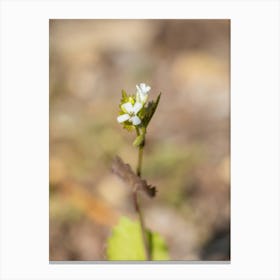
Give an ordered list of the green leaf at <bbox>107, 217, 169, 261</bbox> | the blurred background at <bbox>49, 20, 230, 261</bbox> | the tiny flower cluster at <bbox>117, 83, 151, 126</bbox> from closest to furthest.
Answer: the tiny flower cluster at <bbox>117, 83, 151, 126</bbox>, the green leaf at <bbox>107, 217, 169, 261</bbox>, the blurred background at <bbox>49, 20, 230, 261</bbox>

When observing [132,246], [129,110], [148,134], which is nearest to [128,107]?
[129,110]

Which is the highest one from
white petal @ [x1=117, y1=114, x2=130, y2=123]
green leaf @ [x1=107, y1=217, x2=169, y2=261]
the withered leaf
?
white petal @ [x1=117, y1=114, x2=130, y2=123]

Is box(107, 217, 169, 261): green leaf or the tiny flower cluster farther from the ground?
the tiny flower cluster

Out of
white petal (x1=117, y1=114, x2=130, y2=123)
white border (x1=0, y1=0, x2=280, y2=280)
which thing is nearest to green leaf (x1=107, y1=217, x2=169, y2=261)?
white border (x1=0, y1=0, x2=280, y2=280)

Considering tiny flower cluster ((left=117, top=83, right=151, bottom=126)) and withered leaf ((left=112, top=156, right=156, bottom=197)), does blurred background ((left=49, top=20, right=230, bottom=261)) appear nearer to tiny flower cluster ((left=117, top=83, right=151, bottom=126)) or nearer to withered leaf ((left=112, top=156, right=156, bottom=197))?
withered leaf ((left=112, top=156, right=156, bottom=197))

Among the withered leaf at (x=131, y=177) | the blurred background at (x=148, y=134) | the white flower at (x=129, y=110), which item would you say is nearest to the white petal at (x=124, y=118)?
the white flower at (x=129, y=110)
